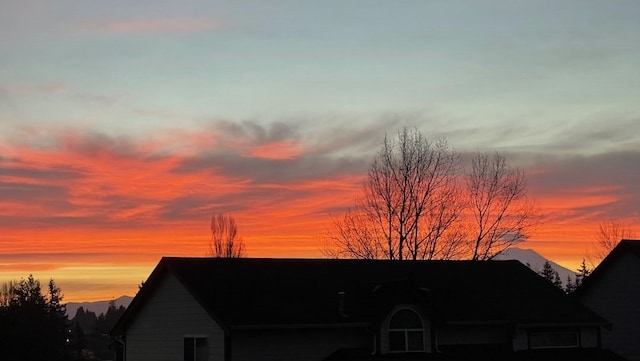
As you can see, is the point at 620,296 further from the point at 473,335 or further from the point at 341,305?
the point at 341,305

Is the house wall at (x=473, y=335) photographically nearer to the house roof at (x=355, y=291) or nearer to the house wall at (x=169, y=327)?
the house roof at (x=355, y=291)

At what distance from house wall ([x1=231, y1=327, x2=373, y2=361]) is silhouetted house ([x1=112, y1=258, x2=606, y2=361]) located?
0.12 feet

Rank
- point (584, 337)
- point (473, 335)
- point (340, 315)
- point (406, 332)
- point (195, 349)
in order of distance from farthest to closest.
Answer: point (584, 337) < point (473, 335) < point (406, 332) < point (340, 315) < point (195, 349)

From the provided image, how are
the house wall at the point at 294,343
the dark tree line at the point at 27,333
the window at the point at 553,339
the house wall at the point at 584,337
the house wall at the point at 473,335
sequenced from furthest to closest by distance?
the dark tree line at the point at 27,333, the window at the point at 553,339, the house wall at the point at 584,337, the house wall at the point at 473,335, the house wall at the point at 294,343

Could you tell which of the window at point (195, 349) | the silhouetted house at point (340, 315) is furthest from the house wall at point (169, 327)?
the window at point (195, 349)

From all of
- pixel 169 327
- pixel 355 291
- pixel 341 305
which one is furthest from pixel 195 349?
pixel 355 291

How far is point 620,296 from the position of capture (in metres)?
42.7

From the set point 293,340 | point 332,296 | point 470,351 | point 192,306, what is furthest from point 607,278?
point 192,306

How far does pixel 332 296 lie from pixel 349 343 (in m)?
2.29

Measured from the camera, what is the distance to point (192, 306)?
34188 mm

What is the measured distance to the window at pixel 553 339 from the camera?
37625mm

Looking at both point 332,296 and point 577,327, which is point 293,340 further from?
point 577,327

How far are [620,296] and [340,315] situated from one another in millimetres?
15582

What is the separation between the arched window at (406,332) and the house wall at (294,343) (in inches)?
35.3
